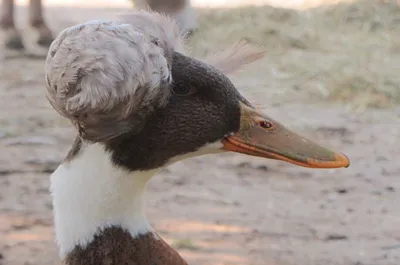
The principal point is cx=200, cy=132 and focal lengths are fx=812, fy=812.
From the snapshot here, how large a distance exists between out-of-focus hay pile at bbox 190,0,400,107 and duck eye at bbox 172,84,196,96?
2878 millimetres

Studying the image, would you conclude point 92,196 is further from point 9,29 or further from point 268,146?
point 9,29

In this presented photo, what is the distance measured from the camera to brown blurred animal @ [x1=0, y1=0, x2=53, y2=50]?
6.32m

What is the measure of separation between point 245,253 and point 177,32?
142 centimetres

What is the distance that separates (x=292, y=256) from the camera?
9.82 feet

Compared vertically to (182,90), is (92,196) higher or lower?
lower

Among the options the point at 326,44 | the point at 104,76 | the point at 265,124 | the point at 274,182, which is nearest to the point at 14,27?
the point at 326,44

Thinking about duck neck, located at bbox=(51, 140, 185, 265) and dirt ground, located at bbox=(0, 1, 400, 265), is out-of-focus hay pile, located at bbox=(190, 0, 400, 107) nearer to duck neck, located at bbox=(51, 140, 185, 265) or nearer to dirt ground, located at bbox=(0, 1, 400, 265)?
dirt ground, located at bbox=(0, 1, 400, 265)

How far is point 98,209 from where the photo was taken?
5.46ft

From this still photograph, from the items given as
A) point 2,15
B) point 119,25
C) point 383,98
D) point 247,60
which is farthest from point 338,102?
point 119,25

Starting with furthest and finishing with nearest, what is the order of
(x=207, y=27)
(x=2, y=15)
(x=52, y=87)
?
(x=207, y=27) → (x=2, y=15) → (x=52, y=87)

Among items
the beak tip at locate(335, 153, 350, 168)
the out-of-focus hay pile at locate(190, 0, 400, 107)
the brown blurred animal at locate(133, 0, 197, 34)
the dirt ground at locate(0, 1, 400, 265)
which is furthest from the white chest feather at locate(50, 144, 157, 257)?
the brown blurred animal at locate(133, 0, 197, 34)

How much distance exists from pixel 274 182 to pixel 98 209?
217cm

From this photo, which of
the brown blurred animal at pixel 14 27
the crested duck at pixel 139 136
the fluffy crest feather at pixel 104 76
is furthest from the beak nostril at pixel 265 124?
the brown blurred animal at pixel 14 27

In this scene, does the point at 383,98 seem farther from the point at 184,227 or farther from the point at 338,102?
the point at 184,227
